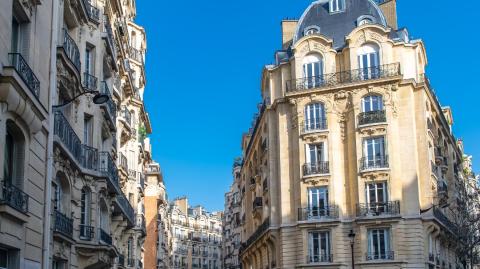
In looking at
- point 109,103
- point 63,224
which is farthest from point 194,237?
point 63,224

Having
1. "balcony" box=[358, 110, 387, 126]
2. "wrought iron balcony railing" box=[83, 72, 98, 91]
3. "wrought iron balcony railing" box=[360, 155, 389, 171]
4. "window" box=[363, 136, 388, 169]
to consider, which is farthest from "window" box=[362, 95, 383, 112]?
"wrought iron balcony railing" box=[83, 72, 98, 91]

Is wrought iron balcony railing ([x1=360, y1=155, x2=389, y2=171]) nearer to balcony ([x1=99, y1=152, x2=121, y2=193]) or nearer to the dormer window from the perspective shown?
the dormer window

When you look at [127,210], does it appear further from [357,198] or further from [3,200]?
[3,200]

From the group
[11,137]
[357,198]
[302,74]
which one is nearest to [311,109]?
[302,74]

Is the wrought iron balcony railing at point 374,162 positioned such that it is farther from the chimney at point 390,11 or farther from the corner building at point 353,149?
the chimney at point 390,11

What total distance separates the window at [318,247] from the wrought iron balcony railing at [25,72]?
27.4 m

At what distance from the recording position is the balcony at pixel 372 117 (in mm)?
40062

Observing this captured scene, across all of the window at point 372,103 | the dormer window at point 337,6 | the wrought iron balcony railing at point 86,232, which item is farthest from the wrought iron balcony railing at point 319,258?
the wrought iron balcony railing at point 86,232

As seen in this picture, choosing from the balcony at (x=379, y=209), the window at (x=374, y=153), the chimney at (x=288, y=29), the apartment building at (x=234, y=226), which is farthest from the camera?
the apartment building at (x=234, y=226)

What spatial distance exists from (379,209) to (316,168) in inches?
180

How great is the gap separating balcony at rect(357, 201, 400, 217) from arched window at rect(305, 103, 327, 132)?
18.1ft

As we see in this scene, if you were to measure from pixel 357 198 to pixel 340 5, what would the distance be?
13.3 meters

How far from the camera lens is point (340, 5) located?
147 feet

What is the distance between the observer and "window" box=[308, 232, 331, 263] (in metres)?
39.8
